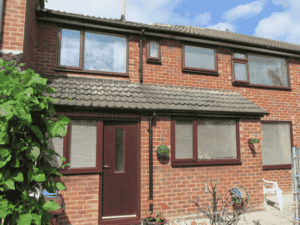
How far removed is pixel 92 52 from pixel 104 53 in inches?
15.3

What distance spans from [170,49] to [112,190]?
5.10 meters

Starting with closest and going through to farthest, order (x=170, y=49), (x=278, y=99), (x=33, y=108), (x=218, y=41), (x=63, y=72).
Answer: (x=33, y=108) < (x=63, y=72) < (x=170, y=49) < (x=218, y=41) < (x=278, y=99)

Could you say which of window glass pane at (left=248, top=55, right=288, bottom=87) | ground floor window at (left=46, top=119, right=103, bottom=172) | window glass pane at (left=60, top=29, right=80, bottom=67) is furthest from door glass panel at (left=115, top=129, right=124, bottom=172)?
window glass pane at (left=248, top=55, right=288, bottom=87)

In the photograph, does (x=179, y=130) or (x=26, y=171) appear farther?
(x=179, y=130)

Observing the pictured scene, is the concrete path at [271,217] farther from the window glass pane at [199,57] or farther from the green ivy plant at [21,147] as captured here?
the window glass pane at [199,57]

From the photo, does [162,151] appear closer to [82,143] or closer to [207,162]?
[207,162]

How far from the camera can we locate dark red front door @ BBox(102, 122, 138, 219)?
17.6 feet

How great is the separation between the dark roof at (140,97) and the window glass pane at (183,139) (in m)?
0.54

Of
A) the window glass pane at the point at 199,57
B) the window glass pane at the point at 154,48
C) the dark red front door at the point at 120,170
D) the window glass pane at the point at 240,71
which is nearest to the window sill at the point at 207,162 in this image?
the dark red front door at the point at 120,170

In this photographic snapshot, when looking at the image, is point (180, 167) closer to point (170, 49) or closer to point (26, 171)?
point (170, 49)

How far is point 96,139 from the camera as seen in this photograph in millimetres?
5453

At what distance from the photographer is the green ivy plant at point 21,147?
1.63 meters

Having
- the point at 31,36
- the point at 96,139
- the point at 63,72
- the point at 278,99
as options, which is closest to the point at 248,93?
the point at 278,99

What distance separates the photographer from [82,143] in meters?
5.36
